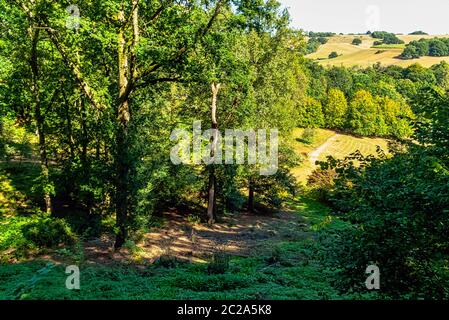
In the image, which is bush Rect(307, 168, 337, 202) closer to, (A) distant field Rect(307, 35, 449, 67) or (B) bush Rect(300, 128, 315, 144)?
(B) bush Rect(300, 128, 315, 144)

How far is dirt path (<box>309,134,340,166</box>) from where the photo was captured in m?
61.5

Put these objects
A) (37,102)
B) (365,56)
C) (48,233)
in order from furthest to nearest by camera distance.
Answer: (365,56) → (37,102) → (48,233)

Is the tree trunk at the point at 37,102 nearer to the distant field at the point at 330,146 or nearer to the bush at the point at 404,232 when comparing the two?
the bush at the point at 404,232

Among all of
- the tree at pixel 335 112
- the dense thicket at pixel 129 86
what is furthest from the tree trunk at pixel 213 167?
the tree at pixel 335 112

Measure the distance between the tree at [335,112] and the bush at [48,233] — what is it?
74.9m

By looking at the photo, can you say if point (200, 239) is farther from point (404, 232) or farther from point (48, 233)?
point (404, 232)

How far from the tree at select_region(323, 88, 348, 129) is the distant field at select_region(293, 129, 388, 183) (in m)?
2.42

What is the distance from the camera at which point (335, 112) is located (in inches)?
3346

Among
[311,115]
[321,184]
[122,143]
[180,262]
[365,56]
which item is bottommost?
[180,262]

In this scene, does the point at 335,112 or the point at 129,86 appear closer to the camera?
the point at 129,86

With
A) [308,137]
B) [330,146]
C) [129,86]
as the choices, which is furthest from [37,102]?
[330,146]

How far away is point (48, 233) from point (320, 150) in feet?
188

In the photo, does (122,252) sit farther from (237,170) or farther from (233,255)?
(237,170)

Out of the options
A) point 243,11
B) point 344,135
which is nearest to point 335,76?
point 344,135
